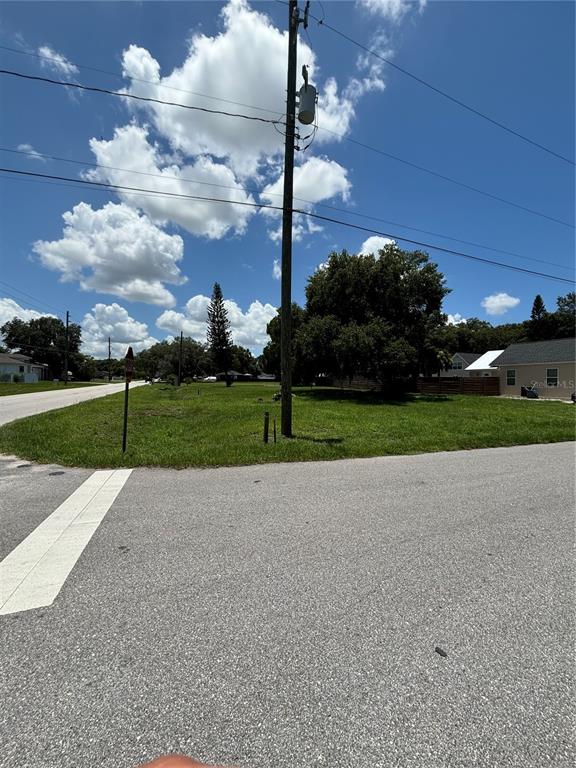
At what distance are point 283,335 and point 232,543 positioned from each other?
24.2 ft

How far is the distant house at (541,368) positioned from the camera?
29.3 metres

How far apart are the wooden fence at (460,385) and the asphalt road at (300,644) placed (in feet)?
105

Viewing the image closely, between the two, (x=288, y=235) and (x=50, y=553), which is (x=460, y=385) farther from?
(x=50, y=553)

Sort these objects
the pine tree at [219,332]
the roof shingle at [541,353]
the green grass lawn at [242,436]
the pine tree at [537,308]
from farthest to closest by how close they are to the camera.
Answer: the pine tree at [537,308] → the pine tree at [219,332] → the roof shingle at [541,353] → the green grass lawn at [242,436]

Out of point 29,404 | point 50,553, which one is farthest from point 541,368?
point 50,553

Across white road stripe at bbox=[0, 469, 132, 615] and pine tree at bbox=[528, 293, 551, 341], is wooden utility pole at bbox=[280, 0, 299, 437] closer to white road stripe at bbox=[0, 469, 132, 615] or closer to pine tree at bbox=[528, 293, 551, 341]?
white road stripe at bbox=[0, 469, 132, 615]

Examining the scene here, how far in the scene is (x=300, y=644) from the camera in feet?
7.83

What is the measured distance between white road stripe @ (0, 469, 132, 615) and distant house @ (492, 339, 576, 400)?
3278cm

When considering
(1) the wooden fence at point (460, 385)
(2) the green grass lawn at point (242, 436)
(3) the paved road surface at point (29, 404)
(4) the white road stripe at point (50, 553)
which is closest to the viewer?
(4) the white road stripe at point (50, 553)

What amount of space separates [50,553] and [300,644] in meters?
2.51

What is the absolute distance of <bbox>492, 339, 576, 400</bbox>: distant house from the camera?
96.2ft

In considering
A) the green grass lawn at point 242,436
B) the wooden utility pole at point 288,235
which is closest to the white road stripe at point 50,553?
the green grass lawn at point 242,436

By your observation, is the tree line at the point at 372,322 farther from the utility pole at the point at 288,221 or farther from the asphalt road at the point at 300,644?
the asphalt road at the point at 300,644

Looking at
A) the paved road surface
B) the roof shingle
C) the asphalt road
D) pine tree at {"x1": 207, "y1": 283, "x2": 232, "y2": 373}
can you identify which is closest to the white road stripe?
the asphalt road
